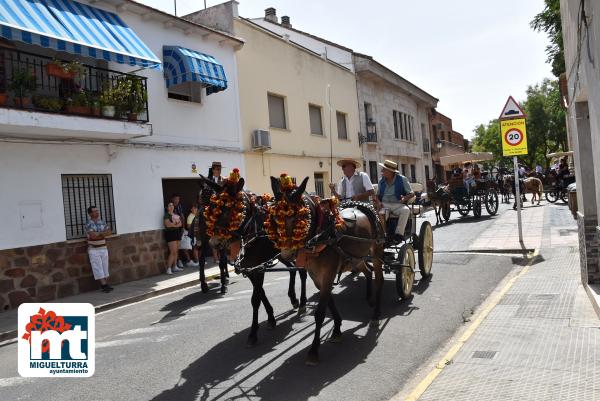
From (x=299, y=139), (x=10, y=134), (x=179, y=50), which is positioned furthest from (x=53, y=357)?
(x=299, y=139)

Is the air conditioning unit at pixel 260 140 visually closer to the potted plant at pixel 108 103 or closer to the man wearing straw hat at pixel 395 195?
the potted plant at pixel 108 103

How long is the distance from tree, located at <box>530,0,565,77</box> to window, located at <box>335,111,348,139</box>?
853 centimetres

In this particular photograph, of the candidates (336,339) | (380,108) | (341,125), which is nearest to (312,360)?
(336,339)

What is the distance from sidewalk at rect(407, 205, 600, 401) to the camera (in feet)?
13.6

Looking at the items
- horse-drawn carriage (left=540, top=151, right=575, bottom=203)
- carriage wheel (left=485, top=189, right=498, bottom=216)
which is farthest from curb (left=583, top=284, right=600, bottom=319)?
horse-drawn carriage (left=540, top=151, right=575, bottom=203)

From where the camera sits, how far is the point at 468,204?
59.8ft

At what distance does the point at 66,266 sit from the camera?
10.6 m

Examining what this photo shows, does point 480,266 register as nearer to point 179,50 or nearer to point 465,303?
point 465,303

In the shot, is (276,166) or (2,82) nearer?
(2,82)

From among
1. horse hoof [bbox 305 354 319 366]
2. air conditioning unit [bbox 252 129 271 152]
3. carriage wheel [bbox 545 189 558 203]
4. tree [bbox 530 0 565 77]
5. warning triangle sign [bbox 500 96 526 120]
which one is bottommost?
horse hoof [bbox 305 354 319 366]

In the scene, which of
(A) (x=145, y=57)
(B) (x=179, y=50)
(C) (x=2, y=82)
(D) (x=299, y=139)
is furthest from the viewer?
(D) (x=299, y=139)

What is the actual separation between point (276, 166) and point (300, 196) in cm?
1289

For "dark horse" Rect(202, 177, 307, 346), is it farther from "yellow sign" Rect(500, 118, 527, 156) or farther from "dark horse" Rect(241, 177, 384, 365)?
"yellow sign" Rect(500, 118, 527, 156)

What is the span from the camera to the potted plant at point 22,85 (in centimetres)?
940
